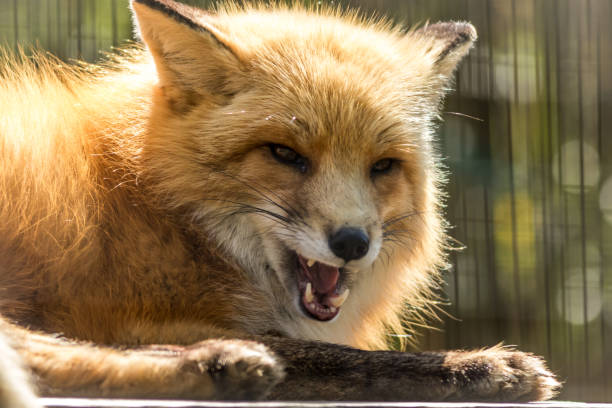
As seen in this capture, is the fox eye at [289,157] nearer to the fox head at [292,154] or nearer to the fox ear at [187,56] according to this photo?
the fox head at [292,154]

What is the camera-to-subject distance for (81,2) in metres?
3.85

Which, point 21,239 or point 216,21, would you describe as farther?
point 216,21

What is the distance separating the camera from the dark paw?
1.51m

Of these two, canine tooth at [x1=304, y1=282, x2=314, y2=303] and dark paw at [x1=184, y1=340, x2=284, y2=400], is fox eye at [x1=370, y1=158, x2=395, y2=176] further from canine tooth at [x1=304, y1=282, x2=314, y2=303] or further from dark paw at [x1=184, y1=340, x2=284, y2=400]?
dark paw at [x1=184, y1=340, x2=284, y2=400]

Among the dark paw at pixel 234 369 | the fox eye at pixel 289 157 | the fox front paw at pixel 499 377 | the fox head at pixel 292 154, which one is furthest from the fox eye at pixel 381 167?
the dark paw at pixel 234 369

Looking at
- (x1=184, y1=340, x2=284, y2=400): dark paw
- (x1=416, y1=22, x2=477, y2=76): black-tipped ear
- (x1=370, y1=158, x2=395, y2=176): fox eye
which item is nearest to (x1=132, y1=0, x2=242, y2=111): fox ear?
(x1=370, y1=158, x2=395, y2=176): fox eye

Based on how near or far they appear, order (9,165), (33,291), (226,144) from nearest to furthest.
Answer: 1. (33,291)
2. (9,165)
3. (226,144)

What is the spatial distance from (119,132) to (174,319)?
711 millimetres

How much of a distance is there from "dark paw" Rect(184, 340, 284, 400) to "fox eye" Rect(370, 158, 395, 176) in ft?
3.16

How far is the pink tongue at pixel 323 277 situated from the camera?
230cm

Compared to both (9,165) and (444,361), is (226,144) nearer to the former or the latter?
(9,165)

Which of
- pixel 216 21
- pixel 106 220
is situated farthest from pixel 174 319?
pixel 216 21

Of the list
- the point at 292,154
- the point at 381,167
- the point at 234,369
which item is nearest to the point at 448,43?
the point at 381,167

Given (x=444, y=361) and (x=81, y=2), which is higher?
(x=81, y=2)
